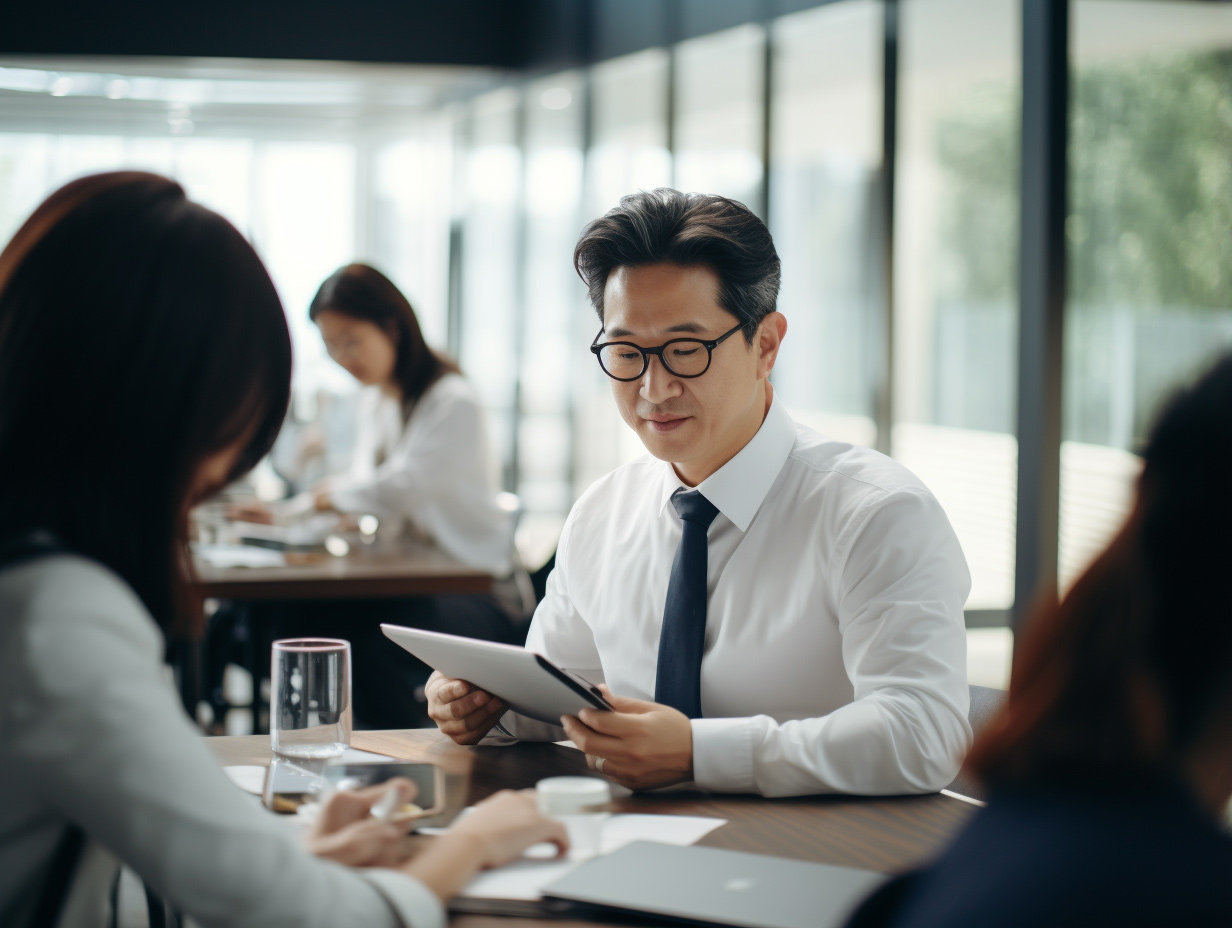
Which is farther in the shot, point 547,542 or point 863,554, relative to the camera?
point 547,542

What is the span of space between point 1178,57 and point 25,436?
3.62 m

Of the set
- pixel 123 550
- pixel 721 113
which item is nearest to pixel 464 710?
pixel 123 550

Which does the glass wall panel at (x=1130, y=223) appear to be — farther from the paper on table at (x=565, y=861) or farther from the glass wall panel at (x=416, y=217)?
the glass wall panel at (x=416, y=217)

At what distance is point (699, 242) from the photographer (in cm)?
179

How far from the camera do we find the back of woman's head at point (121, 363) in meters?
0.96

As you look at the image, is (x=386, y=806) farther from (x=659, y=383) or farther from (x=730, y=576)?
(x=659, y=383)

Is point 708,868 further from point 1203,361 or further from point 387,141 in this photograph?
point 387,141

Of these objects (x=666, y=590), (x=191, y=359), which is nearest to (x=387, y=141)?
(x=666, y=590)

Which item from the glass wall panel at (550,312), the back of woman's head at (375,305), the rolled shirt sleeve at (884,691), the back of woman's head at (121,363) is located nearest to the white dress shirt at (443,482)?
the back of woman's head at (375,305)

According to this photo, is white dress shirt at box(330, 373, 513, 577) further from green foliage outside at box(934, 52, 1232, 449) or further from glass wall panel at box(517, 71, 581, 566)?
glass wall panel at box(517, 71, 581, 566)

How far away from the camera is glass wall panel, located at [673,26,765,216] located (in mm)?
4852

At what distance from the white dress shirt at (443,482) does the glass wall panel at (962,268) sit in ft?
5.11

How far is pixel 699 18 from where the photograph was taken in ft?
16.9

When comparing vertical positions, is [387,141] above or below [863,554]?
above
